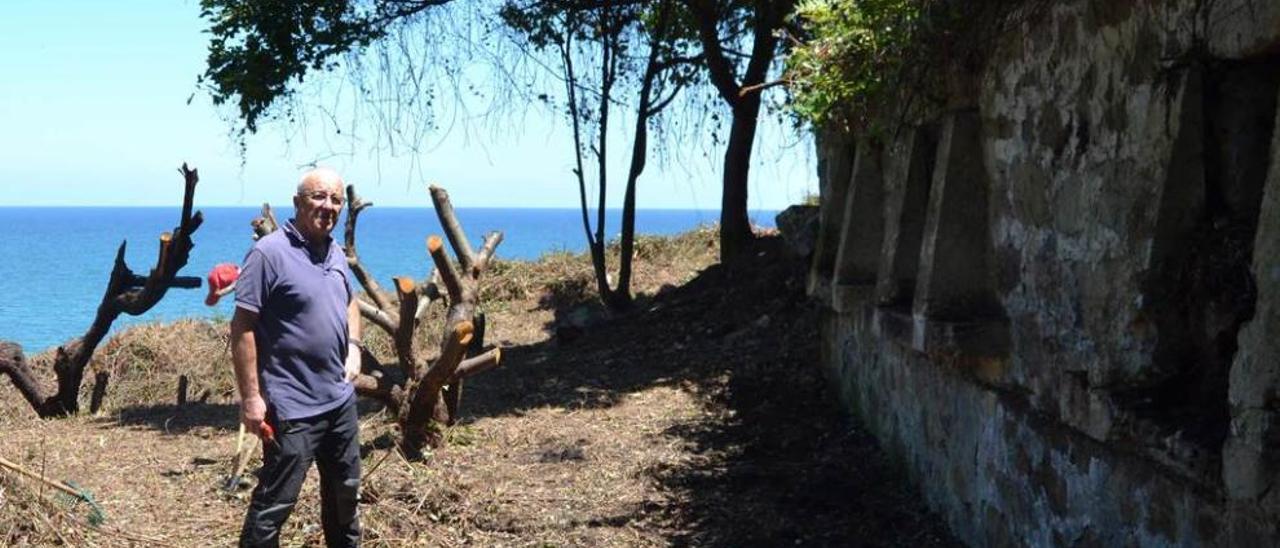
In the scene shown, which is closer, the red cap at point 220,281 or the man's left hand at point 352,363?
the man's left hand at point 352,363

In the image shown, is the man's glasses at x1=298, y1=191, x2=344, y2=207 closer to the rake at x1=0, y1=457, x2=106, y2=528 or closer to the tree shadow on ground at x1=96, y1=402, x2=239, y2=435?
the rake at x1=0, y1=457, x2=106, y2=528

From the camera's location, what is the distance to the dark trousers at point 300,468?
5.57 metres

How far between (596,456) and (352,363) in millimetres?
2722

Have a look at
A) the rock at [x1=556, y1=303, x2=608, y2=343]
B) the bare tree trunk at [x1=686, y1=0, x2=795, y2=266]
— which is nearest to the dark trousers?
the rock at [x1=556, y1=303, x2=608, y2=343]

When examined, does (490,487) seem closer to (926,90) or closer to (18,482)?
(18,482)

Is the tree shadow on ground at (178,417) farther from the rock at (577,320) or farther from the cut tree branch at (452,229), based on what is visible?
the rock at (577,320)

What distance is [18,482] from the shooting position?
262 inches

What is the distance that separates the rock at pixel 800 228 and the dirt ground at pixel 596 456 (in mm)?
243

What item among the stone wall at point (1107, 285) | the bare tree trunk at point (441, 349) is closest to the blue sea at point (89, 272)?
the bare tree trunk at point (441, 349)

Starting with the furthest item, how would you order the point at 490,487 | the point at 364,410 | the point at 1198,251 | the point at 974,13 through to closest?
the point at 364,410
the point at 490,487
the point at 974,13
the point at 1198,251

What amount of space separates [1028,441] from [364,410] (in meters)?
6.48

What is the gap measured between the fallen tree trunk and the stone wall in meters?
6.72

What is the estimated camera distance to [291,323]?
5594mm

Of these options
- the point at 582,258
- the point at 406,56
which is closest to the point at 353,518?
the point at 406,56
